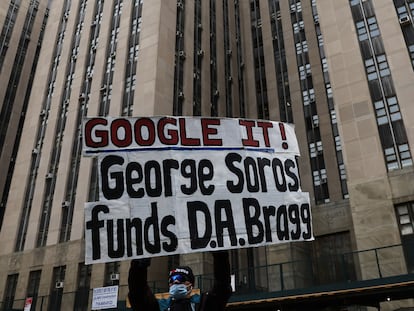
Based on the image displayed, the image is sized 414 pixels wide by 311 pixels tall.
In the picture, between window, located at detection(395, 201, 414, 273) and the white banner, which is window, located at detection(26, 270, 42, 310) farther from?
the white banner

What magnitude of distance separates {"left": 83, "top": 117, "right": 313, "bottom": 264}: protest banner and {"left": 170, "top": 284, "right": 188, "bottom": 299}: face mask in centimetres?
68

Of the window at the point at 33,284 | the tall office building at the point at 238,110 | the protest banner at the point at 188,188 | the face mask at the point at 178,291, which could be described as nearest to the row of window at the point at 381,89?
the tall office building at the point at 238,110

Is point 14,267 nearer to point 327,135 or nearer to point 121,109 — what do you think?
point 121,109

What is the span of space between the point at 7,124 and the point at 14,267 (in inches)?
899

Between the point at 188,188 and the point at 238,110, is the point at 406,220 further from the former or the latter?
the point at 238,110

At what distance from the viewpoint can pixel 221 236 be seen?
4.84 meters

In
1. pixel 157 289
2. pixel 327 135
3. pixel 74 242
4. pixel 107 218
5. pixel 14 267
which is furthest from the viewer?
pixel 327 135

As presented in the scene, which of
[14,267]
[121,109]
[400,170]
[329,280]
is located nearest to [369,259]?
[329,280]

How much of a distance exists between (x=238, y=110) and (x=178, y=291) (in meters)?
52.6

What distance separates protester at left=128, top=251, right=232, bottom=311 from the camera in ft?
12.8

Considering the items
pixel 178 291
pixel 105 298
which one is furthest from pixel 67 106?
pixel 178 291

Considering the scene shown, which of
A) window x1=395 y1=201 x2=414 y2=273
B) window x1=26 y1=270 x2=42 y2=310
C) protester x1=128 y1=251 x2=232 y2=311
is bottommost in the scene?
protester x1=128 y1=251 x2=232 y2=311

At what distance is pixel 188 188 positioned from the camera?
504 centimetres

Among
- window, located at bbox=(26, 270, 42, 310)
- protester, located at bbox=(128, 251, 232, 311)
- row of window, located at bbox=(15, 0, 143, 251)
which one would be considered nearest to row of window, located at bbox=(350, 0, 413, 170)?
row of window, located at bbox=(15, 0, 143, 251)
